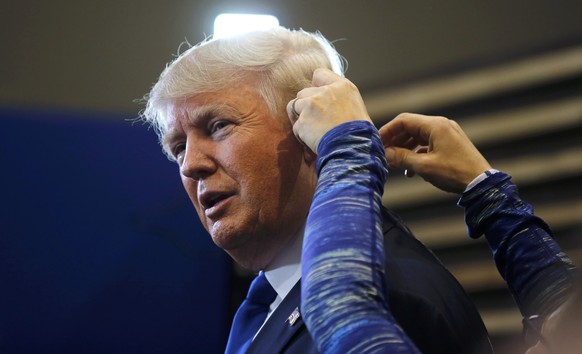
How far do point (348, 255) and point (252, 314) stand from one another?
2.16 feet

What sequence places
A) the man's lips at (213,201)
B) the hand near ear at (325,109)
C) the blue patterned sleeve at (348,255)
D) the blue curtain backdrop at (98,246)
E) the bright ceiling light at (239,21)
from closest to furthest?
the blue patterned sleeve at (348,255) < the hand near ear at (325,109) < the man's lips at (213,201) < the blue curtain backdrop at (98,246) < the bright ceiling light at (239,21)

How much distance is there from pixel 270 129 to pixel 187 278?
4.40ft

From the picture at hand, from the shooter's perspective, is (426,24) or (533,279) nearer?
(533,279)

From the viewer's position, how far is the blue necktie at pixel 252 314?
158cm

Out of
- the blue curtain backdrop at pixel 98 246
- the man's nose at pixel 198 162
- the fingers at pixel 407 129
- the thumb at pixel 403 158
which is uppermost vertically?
the man's nose at pixel 198 162

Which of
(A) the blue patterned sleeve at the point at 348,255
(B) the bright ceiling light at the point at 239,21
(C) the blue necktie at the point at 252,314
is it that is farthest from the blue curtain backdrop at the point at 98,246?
(A) the blue patterned sleeve at the point at 348,255

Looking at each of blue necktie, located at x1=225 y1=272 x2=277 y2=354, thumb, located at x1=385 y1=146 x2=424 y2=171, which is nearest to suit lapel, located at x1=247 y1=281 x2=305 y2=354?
blue necktie, located at x1=225 y1=272 x2=277 y2=354

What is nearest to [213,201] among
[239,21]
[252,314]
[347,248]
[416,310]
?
[252,314]

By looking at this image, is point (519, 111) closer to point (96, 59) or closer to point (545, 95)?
point (545, 95)

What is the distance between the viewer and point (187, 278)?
2.75 m

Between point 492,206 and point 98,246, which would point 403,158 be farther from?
point 98,246

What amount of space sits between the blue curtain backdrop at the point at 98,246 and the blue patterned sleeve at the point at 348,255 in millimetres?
1659

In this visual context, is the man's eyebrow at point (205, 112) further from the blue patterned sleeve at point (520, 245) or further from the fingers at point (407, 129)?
the blue patterned sleeve at point (520, 245)

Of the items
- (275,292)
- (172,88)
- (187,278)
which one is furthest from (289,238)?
(187,278)
